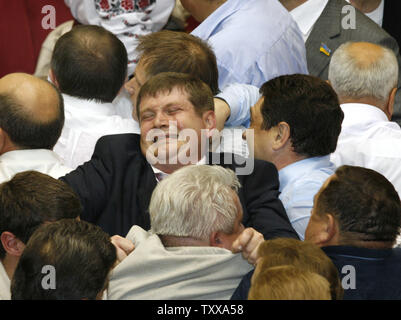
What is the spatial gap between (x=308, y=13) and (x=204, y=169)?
6.48 ft

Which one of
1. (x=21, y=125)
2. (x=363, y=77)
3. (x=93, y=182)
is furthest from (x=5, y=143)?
(x=363, y=77)

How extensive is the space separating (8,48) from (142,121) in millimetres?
1742

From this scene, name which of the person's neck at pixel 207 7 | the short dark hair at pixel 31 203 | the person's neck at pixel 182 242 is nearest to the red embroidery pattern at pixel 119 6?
the person's neck at pixel 207 7

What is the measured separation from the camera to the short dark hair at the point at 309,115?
8.04ft

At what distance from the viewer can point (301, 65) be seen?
10.6ft

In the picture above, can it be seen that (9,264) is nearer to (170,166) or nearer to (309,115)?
(170,166)

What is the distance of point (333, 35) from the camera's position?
12.0 ft

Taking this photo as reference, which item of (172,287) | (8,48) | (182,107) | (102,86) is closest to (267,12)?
(102,86)

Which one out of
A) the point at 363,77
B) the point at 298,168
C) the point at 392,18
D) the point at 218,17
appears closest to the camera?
the point at 298,168

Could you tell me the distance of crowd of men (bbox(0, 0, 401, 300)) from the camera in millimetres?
1694

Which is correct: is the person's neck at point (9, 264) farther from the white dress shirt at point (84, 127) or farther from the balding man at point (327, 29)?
the balding man at point (327, 29)

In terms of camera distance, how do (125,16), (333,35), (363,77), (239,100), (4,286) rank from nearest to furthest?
1. (4,286)
2. (239,100)
3. (363,77)
4. (125,16)
5. (333,35)

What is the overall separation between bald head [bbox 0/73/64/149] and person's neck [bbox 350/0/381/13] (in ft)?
7.37

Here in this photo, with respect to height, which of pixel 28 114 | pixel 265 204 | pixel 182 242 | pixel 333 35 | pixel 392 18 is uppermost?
pixel 28 114
